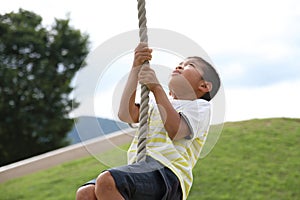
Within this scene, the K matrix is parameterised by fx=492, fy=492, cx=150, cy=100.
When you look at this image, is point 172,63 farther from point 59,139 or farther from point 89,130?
point 59,139

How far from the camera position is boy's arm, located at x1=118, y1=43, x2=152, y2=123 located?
942 millimetres

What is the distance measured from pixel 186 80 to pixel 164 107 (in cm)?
13

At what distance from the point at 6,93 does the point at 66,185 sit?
2357 mm

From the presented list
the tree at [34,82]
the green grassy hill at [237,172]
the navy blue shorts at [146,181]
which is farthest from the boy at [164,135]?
the tree at [34,82]

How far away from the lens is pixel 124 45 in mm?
905

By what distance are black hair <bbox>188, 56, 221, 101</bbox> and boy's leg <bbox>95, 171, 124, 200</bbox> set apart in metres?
0.33

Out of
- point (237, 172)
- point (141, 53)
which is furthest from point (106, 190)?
point (237, 172)

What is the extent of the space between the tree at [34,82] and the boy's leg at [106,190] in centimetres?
425

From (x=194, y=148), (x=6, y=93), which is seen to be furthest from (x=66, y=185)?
(x=6, y=93)

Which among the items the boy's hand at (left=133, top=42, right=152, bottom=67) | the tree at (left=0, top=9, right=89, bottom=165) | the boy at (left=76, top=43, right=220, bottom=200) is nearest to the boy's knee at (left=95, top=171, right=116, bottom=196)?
the boy at (left=76, top=43, right=220, bottom=200)

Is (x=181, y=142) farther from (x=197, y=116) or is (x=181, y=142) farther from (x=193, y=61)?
(x=193, y=61)

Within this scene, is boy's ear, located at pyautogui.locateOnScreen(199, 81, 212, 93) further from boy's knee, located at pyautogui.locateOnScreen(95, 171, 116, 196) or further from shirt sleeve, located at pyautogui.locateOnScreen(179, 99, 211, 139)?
boy's knee, located at pyautogui.locateOnScreen(95, 171, 116, 196)

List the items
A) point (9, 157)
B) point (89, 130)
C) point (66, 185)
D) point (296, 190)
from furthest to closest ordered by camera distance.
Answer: point (9, 157) → point (66, 185) → point (296, 190) → point (89, 130)

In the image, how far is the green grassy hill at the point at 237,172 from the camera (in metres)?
2.70
